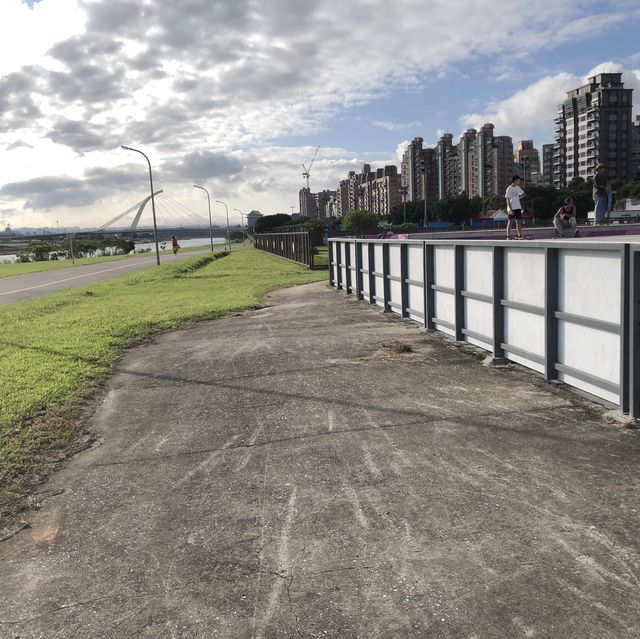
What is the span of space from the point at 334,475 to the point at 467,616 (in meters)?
1.74

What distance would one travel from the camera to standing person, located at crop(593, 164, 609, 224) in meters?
13.5

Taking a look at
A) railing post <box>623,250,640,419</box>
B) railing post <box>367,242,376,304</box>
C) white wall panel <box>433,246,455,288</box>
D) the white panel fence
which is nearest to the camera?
railing post <box>623,250,640,419</box>

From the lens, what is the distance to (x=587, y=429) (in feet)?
16.4

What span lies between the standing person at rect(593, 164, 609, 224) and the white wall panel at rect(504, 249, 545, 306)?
7.32 m

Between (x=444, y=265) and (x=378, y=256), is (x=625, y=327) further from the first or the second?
(x=378, y=256)

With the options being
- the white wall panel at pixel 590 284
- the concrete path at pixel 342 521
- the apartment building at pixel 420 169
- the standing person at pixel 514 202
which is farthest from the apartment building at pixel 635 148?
the concrete path at pixel 342 521

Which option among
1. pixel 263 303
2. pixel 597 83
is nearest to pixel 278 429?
pixel 263 303

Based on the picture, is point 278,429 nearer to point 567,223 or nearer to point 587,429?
point 587,429

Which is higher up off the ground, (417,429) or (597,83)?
(597,83)

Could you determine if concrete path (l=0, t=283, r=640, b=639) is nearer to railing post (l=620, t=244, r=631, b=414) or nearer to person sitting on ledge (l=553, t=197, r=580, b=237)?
railing post (l=620, t=244, r=631, b=414)

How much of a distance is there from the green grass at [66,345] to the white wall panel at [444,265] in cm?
518

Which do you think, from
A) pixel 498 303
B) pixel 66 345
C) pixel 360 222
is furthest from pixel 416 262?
pixel 360 222

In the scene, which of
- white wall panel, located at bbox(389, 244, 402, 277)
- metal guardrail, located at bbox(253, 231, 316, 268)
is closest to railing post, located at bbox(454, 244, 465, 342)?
white wall panel, located at bbox(389, 244, 402, 277)

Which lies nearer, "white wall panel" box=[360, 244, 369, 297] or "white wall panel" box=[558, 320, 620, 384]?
"white wall panel" box=[558, 320, 620, 384]
